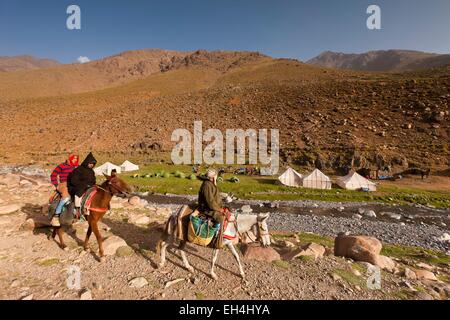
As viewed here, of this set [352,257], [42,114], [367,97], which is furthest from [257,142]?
[42,114]

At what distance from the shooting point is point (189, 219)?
723 cm

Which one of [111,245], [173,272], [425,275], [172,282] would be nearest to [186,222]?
[173,272]

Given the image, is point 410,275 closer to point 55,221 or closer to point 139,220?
point 139,220

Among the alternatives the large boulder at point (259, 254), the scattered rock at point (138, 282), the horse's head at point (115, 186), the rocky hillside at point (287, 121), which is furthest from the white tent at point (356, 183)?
the scattered rock at point (138, 282)

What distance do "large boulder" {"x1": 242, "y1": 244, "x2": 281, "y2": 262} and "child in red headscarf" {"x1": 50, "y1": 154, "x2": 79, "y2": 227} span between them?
6.32 m

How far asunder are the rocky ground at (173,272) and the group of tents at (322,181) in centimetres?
1697

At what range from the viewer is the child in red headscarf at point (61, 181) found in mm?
8359

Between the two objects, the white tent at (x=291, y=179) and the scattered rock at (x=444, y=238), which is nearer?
the scattered rock at (x=444, y=238)

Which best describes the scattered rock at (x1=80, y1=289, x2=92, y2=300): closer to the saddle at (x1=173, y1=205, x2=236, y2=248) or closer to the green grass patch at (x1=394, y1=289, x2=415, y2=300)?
the saddle at (x1=173, y1=205, x2=236, y2=248)

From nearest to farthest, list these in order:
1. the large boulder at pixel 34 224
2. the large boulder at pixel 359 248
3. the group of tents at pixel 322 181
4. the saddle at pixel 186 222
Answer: the saddle at pixel 186 222 < the large boulder at pixel 359 248 < the large boulder at pixel 34 224 < the group of tents at pixel 322 181

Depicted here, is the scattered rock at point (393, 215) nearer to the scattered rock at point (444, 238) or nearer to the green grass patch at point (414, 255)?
the scattered rock at point (444, 238)

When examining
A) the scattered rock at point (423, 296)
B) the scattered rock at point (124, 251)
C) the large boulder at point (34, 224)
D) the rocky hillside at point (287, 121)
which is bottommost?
the scattered rock at point (423, 296)

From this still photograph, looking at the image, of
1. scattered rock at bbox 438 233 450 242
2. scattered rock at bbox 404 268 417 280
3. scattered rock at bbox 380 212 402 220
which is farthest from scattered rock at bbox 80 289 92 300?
scattered rock at bbox 380 212 402 220

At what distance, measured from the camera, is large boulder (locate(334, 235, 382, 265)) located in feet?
28.9
